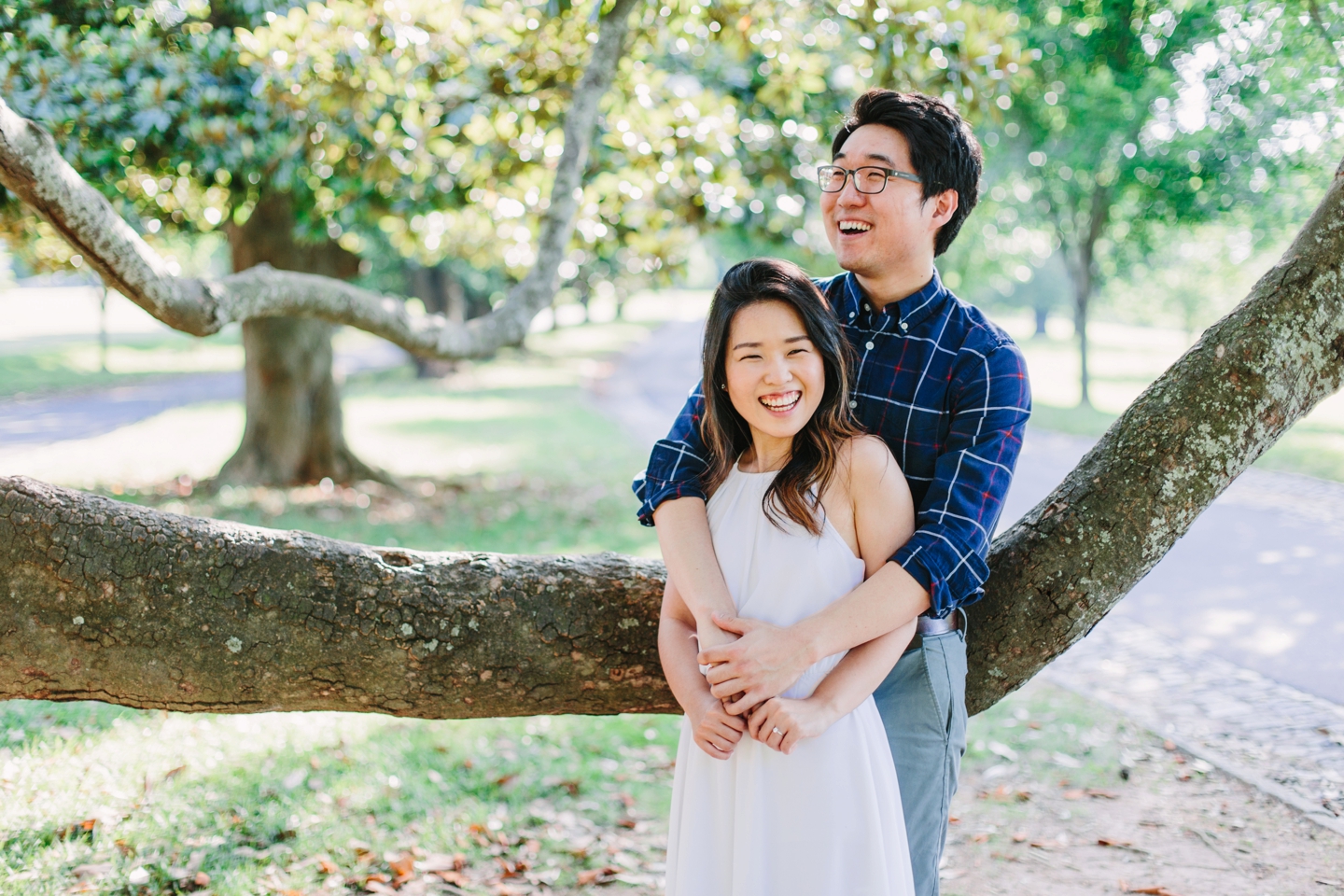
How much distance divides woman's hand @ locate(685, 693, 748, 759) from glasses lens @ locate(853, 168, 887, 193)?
4.11 feet

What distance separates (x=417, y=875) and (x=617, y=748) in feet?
5.42

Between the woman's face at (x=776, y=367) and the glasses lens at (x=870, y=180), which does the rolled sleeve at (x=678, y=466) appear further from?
the glasses lens at (x=870, y=180)

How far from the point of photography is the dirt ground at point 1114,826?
13.2 ft

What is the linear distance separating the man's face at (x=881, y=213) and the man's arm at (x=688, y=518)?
1.75ft

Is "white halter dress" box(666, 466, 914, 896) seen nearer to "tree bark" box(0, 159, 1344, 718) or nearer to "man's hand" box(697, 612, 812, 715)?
"man's hand" box(697, 612, 812, 715)

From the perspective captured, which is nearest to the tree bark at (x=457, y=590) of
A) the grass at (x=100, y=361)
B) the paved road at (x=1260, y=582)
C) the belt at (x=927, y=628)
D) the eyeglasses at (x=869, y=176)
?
the belt at (x=927, y=628)

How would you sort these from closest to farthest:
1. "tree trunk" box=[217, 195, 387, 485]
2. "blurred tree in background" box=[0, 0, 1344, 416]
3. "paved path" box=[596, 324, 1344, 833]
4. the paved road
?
"paved path" box=[596, 324, 1344, 833], "blurred tree in background" box=[0, 0, 1344, 416], the paved road, "tree trunk" box=[217, 195, 387, 485]

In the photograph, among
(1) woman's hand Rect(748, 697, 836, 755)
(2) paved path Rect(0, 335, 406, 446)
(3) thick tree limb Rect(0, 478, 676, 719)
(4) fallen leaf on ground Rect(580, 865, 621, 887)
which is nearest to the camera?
(1) woman's hand Rect(748, 697, 836, 755)

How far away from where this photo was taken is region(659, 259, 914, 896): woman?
2.16 m

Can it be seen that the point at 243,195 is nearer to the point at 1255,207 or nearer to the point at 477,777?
the point at 477,777

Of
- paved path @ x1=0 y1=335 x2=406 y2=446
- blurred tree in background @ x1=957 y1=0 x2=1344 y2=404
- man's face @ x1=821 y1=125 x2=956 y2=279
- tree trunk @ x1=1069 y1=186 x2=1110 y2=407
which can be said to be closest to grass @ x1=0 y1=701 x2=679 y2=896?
man's face @ x1=821 y1=125 x2=956 y2=279

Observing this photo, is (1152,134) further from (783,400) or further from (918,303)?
(783,400)

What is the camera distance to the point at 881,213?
243 cm

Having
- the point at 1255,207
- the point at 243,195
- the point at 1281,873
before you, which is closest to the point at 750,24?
the point at 243,195
